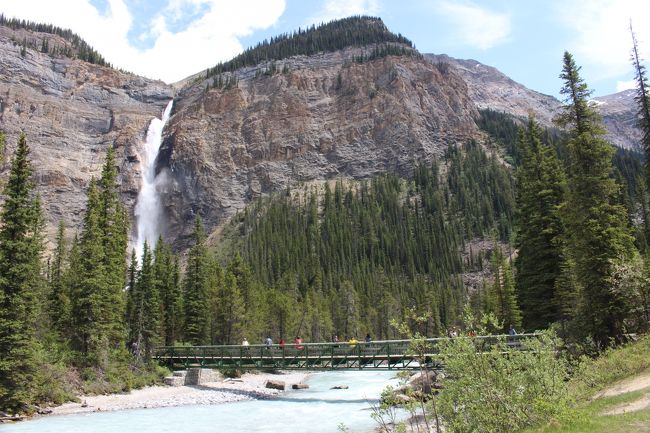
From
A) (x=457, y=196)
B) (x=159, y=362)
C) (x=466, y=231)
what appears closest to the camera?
(x=159, y=362)

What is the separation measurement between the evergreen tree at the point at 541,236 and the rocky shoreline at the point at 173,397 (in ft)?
60.8

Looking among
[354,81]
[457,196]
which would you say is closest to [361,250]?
[457,196]

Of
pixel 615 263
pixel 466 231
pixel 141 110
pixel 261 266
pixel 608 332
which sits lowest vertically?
pixel 608 332

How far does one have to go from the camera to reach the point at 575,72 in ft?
82.0

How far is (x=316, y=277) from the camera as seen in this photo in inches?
3846

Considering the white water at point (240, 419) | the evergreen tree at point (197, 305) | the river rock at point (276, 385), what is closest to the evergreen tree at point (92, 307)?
the white water at point (240, 419)

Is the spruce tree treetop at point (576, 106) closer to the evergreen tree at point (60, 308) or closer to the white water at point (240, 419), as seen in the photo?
the white water at point (240, 419)

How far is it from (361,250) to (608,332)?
106m

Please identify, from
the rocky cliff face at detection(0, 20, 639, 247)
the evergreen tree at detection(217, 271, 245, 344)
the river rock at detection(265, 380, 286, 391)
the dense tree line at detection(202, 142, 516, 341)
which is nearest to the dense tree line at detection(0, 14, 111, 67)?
the rocky cliff face at detection(0, 20, 639, 247)

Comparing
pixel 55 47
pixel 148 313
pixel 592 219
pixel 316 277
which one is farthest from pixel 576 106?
pixel 55 47

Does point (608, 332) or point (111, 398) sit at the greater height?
point (608, 332)

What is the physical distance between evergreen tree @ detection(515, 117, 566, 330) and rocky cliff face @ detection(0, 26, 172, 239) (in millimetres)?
130680

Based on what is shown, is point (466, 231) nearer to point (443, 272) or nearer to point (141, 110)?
point (443, 272)

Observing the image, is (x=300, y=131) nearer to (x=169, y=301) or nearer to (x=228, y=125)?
(x=228, y=125)
